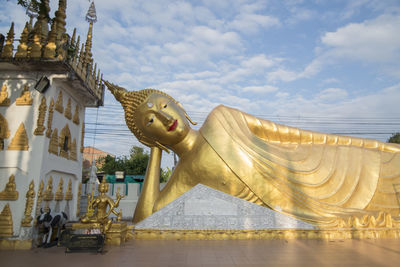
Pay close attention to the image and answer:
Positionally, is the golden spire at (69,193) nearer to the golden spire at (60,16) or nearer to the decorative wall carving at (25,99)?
the decorative wall carving at (25,99)

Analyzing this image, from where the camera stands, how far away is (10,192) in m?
5.79

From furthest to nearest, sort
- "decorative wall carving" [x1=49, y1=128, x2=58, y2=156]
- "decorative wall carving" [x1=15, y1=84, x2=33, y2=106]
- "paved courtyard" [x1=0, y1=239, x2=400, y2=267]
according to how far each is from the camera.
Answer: "decorative wall carving" [x1=49, y1=128, x2=58, y2=156]
"decorative wall carving" [x1=15, y1=84, x2=33, y2=106]
"paved courtyard" [x1=0, y1=239, x2=400, y2=267]

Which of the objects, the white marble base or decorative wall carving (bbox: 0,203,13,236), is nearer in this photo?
decorative wall carving (bbox: 0,203,13,236)

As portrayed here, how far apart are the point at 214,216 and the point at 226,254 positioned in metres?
1.71

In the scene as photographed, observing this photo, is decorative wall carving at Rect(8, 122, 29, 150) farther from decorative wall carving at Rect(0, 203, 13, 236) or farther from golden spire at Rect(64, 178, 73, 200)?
golden spire at Rect(64, 178, 73, 200)

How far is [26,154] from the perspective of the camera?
600 cm

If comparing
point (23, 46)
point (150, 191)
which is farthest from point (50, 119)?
point (150, 191)

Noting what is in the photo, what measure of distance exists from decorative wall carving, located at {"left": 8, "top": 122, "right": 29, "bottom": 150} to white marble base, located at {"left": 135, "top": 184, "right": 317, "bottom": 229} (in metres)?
3.10

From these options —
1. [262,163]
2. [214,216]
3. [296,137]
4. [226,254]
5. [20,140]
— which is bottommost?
[226,254]

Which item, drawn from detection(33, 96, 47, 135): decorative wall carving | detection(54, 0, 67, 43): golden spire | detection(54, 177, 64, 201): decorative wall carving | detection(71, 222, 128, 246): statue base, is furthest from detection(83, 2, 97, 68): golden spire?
detection(71, 222, 128, 246): statue base

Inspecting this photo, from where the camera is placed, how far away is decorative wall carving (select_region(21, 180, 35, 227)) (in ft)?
18.6

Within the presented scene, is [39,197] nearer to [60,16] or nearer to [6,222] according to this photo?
[6,222]

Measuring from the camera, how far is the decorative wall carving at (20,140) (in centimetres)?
601

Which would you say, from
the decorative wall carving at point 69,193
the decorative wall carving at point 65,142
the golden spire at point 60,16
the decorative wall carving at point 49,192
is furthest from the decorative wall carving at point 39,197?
the golden spire at point 60,16
